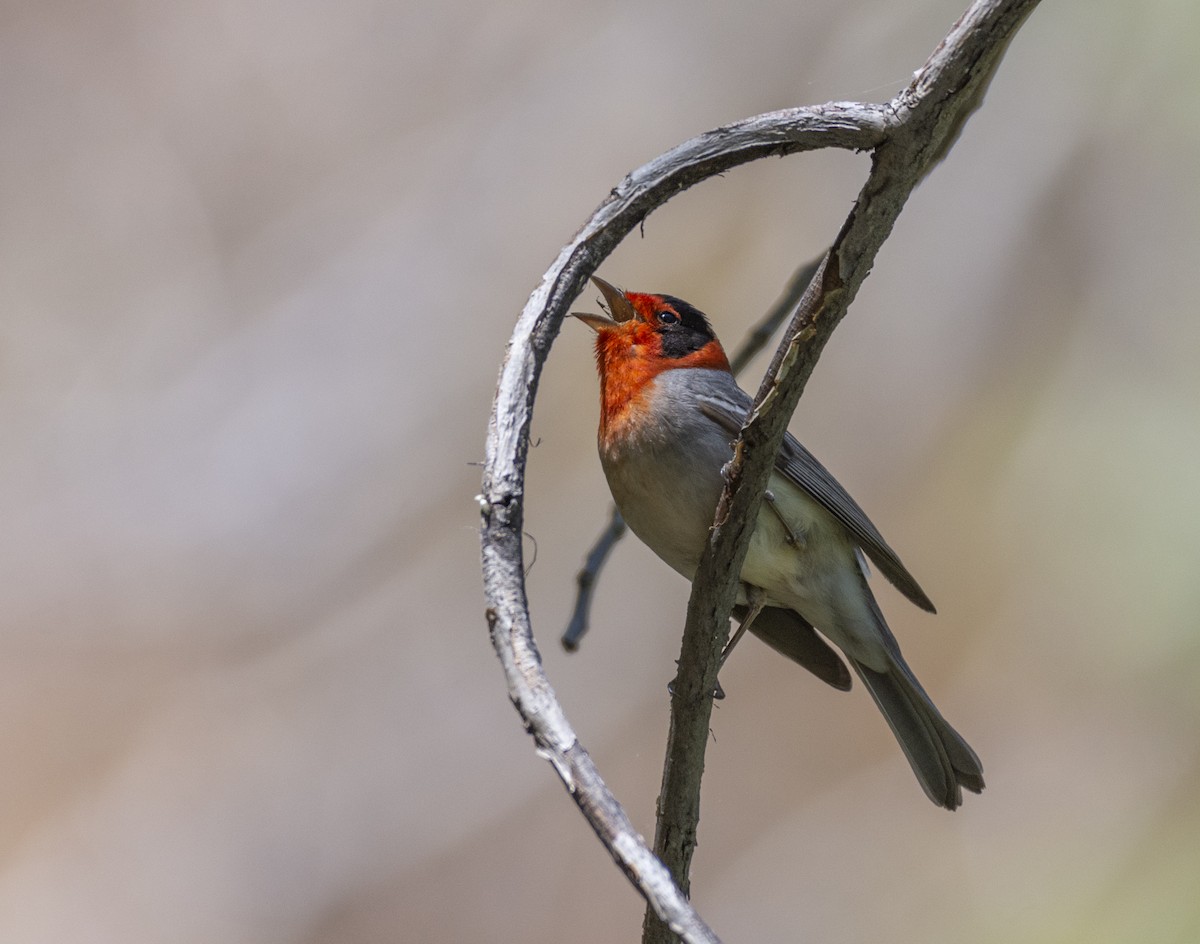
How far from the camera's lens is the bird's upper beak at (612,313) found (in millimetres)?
4535

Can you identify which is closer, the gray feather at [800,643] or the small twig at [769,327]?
the gray feather at [800,643]

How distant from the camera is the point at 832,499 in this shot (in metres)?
3.99

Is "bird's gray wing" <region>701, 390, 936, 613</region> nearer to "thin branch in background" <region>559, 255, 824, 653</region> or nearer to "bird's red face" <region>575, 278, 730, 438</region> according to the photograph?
"bird's red face" <region>575, 278, 730, 438</region>

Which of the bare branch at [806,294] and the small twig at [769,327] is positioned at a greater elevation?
the bare branch at [806,294]

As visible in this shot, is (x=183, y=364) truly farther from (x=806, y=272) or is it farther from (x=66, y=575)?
(x=806, y=272)

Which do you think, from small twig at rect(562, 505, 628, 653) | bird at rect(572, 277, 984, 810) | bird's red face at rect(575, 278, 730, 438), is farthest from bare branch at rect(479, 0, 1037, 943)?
bird's red face at rect(575, 278, 730, 438)

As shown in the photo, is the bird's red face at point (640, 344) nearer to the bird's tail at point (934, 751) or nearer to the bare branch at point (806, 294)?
the bird's tail at point (934, 751)

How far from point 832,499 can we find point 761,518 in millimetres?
259

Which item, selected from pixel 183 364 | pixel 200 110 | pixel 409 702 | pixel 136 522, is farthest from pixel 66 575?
pixel 200 110

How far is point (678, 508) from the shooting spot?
3.90m

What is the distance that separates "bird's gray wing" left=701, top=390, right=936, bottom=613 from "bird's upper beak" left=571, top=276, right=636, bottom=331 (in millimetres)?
678

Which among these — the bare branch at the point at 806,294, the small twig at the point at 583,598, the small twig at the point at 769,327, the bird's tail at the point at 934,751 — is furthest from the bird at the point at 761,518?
the bare branch at the point at 806,294

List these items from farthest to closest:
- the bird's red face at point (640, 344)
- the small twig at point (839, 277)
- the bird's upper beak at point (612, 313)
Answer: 1. the bird's upper beak at point (612, 313)
2. the bird's red face at point (640, 344)
3. the small twig at point (839, 277)

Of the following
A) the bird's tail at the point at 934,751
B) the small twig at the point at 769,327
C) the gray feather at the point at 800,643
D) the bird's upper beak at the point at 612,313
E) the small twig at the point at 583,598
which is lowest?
the bird's tail at the point at 934,751
